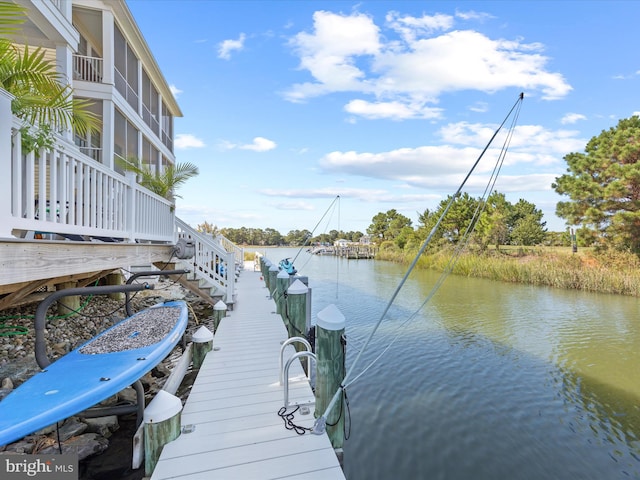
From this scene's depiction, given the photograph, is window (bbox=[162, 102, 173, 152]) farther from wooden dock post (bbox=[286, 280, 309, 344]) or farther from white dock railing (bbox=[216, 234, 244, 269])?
wooden dock post (bbox=[286, 280, 309, 344])

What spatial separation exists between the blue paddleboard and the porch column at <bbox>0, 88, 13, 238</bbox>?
116cm

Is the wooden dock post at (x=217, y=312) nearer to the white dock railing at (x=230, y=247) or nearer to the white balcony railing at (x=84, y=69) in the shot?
the white dock railing at (x=230, y=247)

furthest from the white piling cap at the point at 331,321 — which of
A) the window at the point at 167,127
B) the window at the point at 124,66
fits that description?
the window at the point at 167,127

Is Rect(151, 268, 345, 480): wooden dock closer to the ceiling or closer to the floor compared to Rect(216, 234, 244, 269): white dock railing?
closer to the floor

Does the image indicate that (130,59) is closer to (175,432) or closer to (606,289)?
(175,432)

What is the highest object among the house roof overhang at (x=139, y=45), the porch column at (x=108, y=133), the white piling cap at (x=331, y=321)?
the house roof overhang at (x=139, y=45)

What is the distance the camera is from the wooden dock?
2.11 m

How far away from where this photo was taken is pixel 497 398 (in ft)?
15.5

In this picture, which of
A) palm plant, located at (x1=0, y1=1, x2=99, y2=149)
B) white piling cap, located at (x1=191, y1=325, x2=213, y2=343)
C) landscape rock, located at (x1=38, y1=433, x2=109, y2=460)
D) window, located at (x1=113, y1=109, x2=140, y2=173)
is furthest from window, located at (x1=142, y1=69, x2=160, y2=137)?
landscape rock, located at (x1=38, y1=433, x2=109, y2=460)

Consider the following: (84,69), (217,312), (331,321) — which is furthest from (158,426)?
(84,69)

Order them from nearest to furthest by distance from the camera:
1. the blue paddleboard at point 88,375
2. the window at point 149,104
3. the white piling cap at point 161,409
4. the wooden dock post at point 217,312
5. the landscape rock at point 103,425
Answer: 1. the blue paddleboard at point 88,375
2. the white piling cap at point 161,409
3. the landscape rock at point 103,425
4. the wooden dock post at point 217,312
5. the window at point 149,104

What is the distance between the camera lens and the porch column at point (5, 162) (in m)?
2.05

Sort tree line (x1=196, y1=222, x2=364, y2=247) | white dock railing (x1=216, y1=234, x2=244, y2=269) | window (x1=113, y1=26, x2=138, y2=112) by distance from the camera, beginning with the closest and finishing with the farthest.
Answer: window (x1=113, y1=26, x2=138, y2=112), white dock railing (x1=216, y1=234, x2=244, y2=269), tree line (x1=196, y1=222, x2=364, y2=247)

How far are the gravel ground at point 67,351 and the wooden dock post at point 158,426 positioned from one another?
38.0 inches
